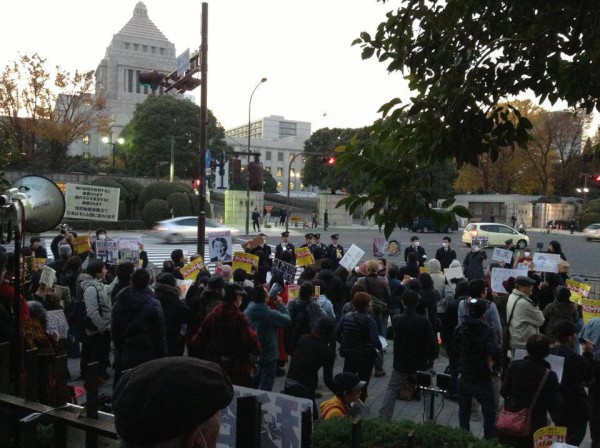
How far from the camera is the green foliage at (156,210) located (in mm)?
37594

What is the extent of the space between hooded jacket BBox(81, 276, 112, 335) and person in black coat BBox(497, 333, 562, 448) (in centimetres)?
472

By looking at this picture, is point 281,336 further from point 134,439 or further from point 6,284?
point 134,439

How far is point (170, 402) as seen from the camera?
1447 mm

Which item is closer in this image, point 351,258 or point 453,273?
point 453,273

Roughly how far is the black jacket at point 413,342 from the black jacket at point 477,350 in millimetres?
595

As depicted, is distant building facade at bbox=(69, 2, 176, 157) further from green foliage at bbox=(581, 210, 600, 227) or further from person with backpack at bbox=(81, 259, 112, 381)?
person with backpack at bbox=(81, 259, 112, 381)

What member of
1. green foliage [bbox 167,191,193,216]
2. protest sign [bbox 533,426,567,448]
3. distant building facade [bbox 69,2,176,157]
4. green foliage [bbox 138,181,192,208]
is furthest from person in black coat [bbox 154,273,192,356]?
distant building facade [bbox 69,2,176,157]

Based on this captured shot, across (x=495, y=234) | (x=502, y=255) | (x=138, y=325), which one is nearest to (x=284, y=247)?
(x=502, y=255)

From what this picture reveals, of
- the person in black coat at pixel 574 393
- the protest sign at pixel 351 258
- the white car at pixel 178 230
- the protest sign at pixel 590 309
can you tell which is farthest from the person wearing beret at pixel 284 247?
the white car at pixel 178 230

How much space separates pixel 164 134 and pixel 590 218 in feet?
134

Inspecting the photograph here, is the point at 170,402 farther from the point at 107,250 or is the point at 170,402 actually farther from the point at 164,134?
the point at 164,134

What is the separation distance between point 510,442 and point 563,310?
2.91 metres

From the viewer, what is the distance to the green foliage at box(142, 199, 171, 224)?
37594 millimetres

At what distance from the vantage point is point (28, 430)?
121 inches
